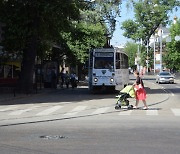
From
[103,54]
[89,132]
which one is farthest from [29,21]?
[89,132]

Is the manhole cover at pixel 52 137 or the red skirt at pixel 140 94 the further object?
the red skirt at pixel 140 94

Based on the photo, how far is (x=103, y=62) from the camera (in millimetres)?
31688

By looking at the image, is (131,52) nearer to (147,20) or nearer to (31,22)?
(147,20)

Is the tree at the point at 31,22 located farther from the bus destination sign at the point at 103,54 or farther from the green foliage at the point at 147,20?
the green foliage at the point at 147,20

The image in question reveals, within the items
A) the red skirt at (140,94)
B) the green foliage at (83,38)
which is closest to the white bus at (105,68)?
the red skirt at (140,94)

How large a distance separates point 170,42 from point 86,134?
77226 millimetres

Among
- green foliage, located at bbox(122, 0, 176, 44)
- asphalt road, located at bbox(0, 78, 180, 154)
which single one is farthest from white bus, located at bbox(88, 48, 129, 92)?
green foliage, located at bbox(122, 0, 176, 44)

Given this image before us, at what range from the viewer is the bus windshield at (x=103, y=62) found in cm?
3151

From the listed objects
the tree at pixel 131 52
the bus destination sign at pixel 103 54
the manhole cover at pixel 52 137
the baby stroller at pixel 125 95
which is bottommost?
the manhole cover at pixel 52 137

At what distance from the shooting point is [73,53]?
50156 millimetres

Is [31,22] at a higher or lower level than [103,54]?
higher

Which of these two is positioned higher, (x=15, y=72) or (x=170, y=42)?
(x=170, y=42)

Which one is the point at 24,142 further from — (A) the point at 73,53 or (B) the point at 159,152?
(A) the point at 73,53

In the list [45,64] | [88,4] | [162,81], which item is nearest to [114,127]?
[88,4]
